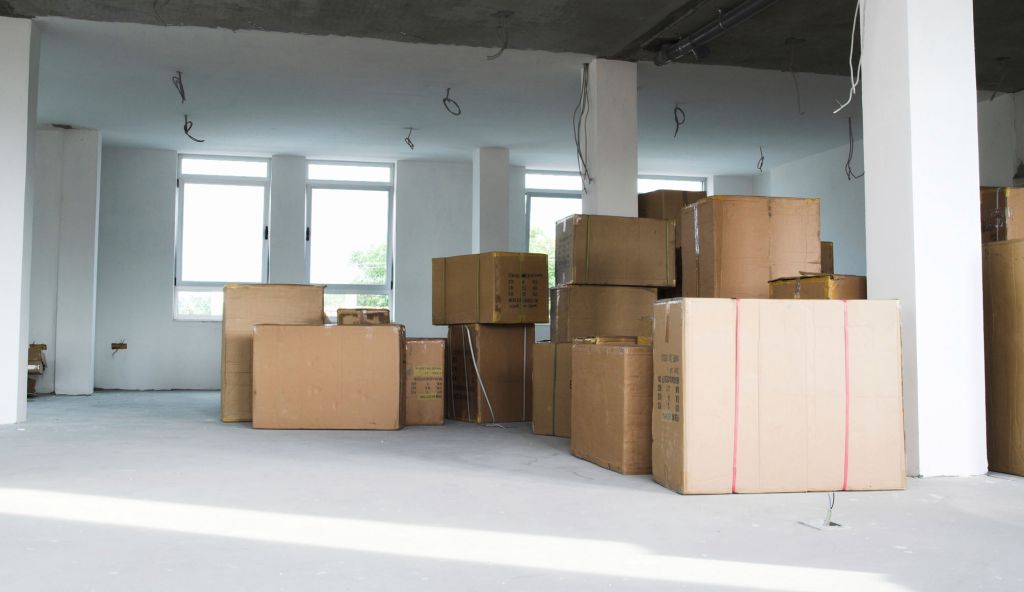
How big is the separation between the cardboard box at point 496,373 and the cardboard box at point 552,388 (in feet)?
2.40

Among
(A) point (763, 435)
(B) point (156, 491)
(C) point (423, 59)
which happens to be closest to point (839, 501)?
(A) point (763, 435)

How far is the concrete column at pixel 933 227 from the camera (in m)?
3.13

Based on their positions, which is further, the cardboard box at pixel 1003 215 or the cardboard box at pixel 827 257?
the cardboard box at pixel 827 257

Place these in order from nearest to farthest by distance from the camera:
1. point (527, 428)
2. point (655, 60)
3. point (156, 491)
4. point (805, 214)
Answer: point (156, 491) < point (805, 214) < point (527, 428) < point (655, 60)

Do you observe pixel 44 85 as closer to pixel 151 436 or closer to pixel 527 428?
pixel 151 436

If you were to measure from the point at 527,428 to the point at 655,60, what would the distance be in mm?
2597

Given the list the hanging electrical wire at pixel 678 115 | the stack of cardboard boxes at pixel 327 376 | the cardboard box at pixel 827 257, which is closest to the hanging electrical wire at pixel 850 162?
the hanging electrical wire at pixel 678 115

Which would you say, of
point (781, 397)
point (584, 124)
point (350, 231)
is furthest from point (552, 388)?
point (350, 231)

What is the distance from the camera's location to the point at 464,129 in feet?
25.4

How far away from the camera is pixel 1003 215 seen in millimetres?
3717

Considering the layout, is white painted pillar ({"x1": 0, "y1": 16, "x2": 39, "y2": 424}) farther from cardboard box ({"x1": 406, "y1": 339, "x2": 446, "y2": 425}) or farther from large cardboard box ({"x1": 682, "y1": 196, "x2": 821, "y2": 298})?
large cardboard box ({"x1": 682, "y1": 196, "x2": 821, "y2": 298})

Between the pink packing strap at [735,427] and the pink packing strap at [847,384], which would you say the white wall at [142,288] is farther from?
the pink packing strap at [847,384]

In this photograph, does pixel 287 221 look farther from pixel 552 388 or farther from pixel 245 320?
pixel 552 388

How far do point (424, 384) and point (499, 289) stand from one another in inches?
30.2
